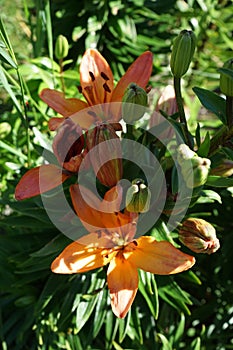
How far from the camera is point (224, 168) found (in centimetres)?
85

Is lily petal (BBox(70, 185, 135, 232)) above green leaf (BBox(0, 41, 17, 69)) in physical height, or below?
below

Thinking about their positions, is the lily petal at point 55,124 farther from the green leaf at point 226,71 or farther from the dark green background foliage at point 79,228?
the green leaf at point 226,71

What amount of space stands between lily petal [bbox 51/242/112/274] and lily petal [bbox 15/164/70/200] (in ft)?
0.30

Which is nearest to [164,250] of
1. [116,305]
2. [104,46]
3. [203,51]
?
[116,305]

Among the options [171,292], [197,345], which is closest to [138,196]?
[171,292]

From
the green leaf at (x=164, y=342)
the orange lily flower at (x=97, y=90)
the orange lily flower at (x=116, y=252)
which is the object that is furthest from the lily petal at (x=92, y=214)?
the green leaf at (x=164, y=342)

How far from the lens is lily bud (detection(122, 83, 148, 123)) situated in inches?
29.3

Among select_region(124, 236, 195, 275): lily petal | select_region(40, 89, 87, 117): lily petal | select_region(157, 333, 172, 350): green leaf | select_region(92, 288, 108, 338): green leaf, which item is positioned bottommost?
select_region(157, 333, 172, 350): green leaf

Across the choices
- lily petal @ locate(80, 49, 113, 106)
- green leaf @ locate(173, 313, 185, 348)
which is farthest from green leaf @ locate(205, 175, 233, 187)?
green leaf @ locate(173, 313, 185, 348)

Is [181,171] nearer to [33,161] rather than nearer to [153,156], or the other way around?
[153,156]

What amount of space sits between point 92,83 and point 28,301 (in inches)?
18.3

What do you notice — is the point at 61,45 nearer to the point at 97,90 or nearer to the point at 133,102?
the point at 97,90

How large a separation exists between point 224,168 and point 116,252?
21cm

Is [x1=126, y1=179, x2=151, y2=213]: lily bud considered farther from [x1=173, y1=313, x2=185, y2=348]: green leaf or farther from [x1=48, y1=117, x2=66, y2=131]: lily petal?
[x1=173, y1=313, x2=185, y2=348]: green leaf
